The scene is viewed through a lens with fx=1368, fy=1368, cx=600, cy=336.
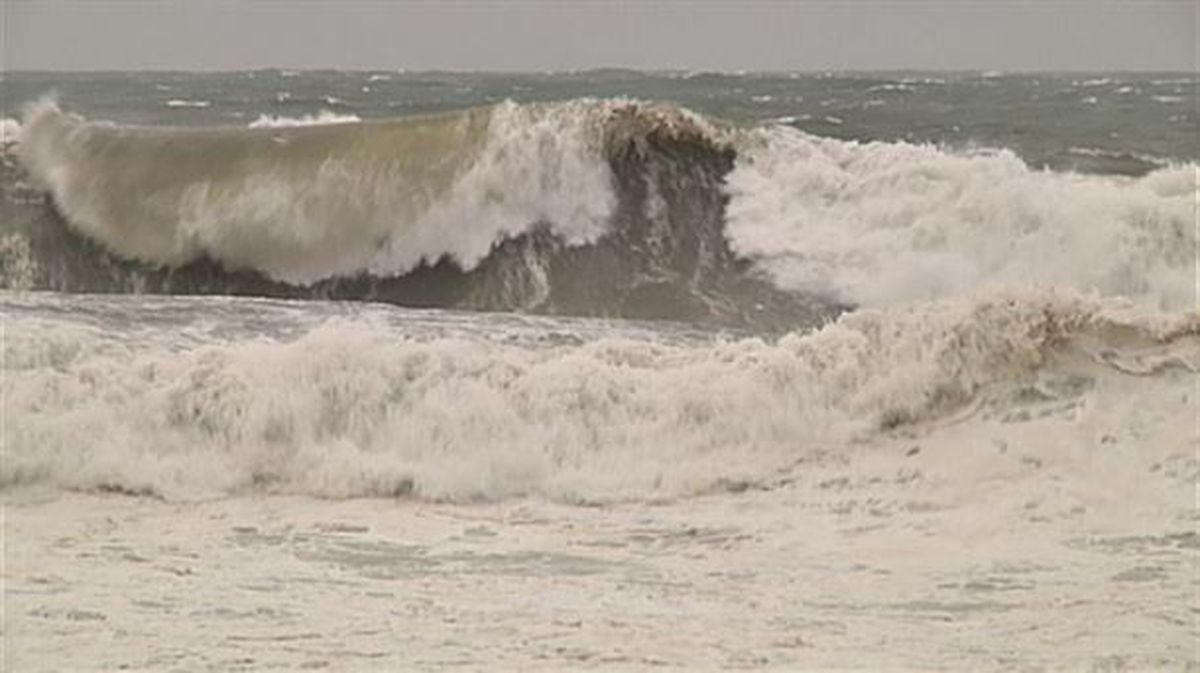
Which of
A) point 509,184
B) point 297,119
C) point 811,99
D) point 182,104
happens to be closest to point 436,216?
point 509,184

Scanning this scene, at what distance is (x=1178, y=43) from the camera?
5094mm

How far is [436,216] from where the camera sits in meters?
6.46

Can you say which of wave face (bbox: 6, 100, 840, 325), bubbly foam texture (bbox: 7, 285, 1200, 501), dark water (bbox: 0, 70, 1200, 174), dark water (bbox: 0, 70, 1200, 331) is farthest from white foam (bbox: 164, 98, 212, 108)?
bubbly foam texture (bbox: 7, 285, 1200, 501)

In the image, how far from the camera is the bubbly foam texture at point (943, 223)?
5.45m

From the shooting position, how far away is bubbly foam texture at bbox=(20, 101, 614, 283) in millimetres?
6418

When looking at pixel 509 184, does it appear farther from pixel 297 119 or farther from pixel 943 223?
pixel 297 119

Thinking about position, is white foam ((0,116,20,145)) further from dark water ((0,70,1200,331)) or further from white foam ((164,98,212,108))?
white foam ((164,98,212,108))

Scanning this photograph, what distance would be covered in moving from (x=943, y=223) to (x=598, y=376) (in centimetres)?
222

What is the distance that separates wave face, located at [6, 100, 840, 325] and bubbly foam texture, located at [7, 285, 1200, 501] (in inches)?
60.9

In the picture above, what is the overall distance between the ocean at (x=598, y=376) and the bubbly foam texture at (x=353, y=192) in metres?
0.02

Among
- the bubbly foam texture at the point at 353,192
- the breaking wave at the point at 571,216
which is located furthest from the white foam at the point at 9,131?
the bubbly foam texture at the point at 353,192

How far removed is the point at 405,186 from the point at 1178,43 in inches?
136

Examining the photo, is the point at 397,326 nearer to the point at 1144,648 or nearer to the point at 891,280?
the point at 891,280

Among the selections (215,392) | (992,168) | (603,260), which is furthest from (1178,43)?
(215,392)
